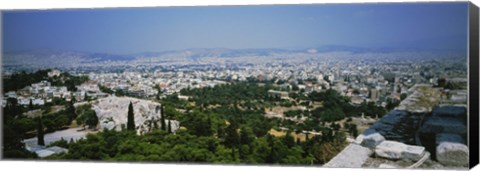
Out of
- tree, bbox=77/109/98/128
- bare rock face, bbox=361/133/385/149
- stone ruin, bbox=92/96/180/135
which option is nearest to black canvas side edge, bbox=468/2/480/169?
bare rock face, bbox=361/133/385/149

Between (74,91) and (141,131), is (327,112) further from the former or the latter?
(74,91)

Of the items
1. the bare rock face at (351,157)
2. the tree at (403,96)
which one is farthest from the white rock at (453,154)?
the bare rock face at (351,157)

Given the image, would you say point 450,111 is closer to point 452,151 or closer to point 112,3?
point 452,151

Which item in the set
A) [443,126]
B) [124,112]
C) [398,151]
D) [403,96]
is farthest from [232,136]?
[443,126]

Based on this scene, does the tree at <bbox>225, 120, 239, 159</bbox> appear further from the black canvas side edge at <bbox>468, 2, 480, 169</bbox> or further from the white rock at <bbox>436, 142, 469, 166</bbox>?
the black canvas side edge at <bbox>468, 2, 480, 169</bbox>

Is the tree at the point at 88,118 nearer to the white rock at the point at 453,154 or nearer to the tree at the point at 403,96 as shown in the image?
the tree at the point at 403,96

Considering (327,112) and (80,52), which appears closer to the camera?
(327,112)

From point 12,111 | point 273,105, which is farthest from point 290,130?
point 12,111
